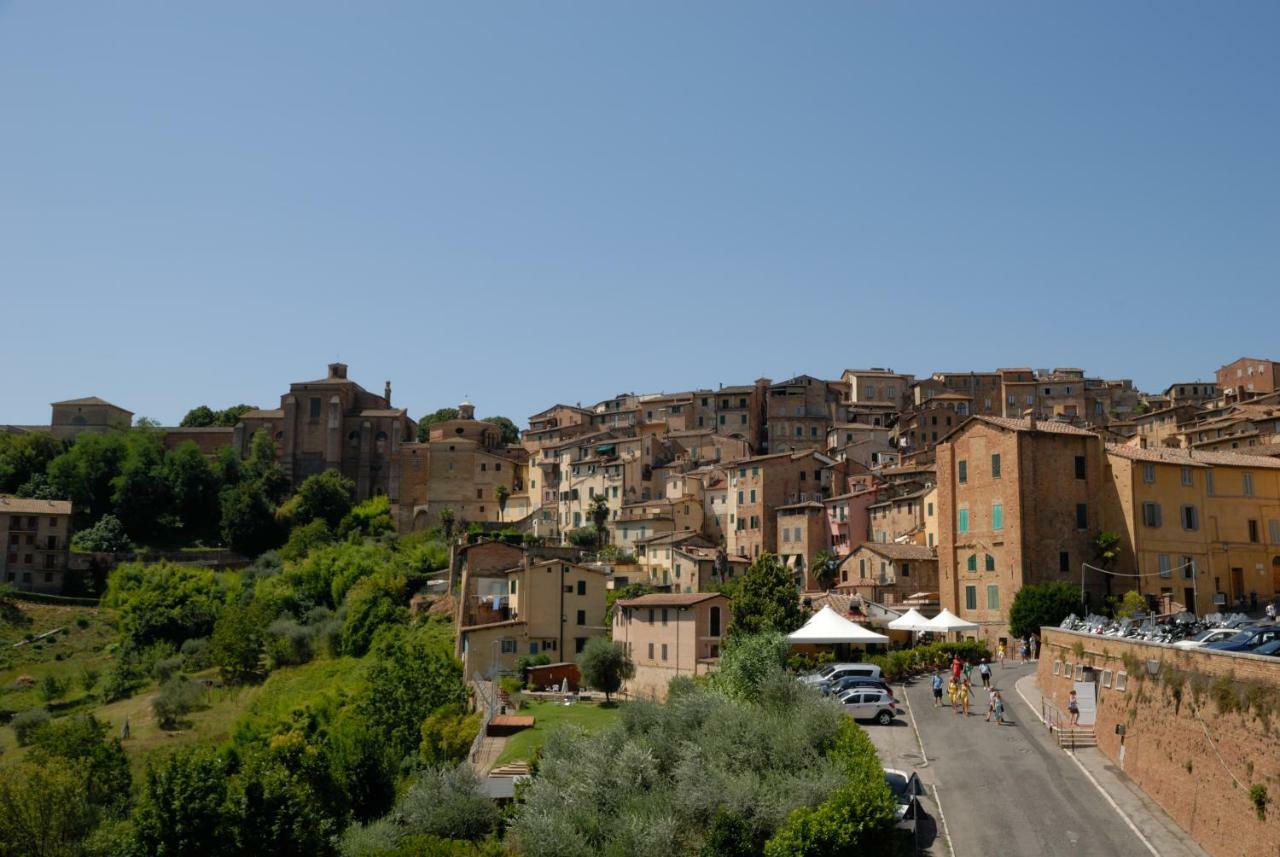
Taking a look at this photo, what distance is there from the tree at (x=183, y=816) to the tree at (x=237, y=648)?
3675cm

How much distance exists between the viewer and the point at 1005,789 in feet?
90.7

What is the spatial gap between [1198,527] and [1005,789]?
1073 inches

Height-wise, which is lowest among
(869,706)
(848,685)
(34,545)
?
(869,706)

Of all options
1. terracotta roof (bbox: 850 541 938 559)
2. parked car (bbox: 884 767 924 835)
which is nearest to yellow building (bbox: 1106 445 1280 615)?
terracotta roof (bbox: 850 541 938 559)

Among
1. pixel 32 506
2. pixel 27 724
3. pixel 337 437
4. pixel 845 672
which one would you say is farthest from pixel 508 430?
pixel 845 672

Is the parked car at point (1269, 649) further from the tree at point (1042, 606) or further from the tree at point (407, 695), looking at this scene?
the tree at point (407, 695)

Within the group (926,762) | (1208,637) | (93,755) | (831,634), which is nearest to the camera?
(1208,637)

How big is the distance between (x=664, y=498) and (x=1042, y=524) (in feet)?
128

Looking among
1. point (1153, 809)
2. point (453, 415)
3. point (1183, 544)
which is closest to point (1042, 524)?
point (1183, 544)

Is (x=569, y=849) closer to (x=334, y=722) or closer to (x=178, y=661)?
(x=334, y=722)

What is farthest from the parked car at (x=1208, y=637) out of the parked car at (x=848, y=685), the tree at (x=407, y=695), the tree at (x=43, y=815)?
the tree at (x=43, y=815)

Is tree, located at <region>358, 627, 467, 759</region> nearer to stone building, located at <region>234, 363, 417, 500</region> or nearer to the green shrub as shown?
the green shrub

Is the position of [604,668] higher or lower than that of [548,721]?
higher

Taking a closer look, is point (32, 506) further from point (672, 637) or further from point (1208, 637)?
point (1208, 637)
